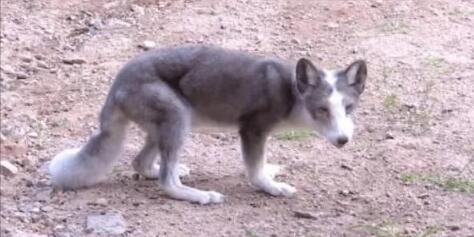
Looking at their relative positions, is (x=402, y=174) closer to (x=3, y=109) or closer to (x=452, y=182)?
(x=452, y=182)

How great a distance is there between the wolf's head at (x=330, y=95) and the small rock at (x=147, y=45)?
256 cm

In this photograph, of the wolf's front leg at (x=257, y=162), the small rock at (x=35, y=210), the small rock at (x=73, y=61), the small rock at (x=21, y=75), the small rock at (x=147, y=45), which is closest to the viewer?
the small rock at (x=35, y=210)

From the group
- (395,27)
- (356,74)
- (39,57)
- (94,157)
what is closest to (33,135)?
(94,157)

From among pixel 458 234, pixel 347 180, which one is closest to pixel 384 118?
pixel 347 180

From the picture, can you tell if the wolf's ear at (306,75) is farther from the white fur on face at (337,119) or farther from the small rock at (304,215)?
the small rock at (304,215)

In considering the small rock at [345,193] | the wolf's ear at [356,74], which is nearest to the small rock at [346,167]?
the small rock at [345,193]

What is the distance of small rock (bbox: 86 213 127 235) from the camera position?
6.29 m

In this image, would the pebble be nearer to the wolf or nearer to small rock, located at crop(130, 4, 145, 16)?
small rock, located at crop(130, 4, 145, 16)

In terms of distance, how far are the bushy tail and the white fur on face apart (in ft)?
4.15

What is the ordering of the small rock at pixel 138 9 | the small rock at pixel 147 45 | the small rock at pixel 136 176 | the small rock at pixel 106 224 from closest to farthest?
the small rock at pixel 106 224 → the small rock at pixel 136 176 → the small rock at pixel 147 45 → the small rock at pixel 138 9

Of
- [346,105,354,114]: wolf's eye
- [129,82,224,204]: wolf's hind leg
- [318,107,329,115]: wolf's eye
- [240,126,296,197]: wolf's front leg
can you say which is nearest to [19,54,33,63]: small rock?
[129,82,224,204]: wolf's hind leg

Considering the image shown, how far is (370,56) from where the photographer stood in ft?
30.4

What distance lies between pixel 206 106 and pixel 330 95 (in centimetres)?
80

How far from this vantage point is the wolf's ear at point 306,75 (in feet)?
21.8
